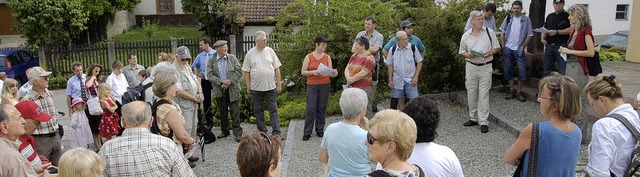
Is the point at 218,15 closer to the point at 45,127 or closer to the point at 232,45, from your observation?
the point at 232,45

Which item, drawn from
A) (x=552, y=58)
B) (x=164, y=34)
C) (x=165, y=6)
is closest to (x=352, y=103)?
(x=552, y=58)

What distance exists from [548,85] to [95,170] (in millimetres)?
2964

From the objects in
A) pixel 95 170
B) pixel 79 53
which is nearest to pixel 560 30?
pixel 95 170

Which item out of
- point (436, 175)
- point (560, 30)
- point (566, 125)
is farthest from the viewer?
point (560, 30)

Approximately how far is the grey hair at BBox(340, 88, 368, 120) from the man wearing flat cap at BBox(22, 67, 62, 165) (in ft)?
11.5

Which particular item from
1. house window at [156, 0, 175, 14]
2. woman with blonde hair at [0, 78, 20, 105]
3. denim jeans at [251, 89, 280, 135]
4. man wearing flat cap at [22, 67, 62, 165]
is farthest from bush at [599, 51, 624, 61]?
house window at [156, 0, 175, 14]

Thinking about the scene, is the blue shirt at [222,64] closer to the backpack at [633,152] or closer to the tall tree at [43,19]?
the backpack at [633,152]

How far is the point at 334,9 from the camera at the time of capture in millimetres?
11234

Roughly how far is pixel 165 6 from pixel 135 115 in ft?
105

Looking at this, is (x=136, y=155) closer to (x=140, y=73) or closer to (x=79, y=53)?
(x=140, y=73)

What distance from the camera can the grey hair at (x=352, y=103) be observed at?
4.63m

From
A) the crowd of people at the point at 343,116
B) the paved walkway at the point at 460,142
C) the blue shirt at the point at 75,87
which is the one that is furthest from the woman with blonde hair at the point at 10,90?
the paved walkway at the point at 460,142

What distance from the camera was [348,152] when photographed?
4.35 meters

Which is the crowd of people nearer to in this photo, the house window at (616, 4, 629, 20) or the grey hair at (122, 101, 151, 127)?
the grey hair at (122, 101, 151, 127)
